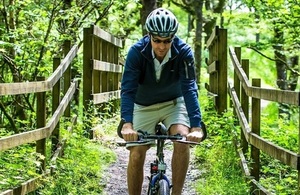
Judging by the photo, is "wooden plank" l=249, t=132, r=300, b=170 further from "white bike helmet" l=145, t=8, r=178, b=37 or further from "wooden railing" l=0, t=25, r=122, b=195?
"wooden railing" l=0, t=25, r=122, b=195

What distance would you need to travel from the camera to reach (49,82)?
5973mm

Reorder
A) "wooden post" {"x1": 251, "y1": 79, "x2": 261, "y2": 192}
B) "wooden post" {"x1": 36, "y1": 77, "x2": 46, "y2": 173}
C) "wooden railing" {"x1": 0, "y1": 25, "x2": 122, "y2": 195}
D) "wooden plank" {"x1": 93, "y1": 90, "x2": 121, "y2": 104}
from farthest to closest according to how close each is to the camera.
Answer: "wooden plank" {"x1": 93, "y1": 90, "x2": 121, "y2": 104} → "wooden post" {"x1": 251, "y1": 79, "x2": 261, "y2": 192} → "wooden post" {"x1": 36, "y1": 77, "x2": 46, "y2": 173} → "wooden railing" {"x1": 0, "y1": 25, "x2": 122, "y2": 195}

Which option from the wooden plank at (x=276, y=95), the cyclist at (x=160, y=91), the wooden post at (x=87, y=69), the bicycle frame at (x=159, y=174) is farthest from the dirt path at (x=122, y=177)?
the bicycle frame at (x=159, y=174)

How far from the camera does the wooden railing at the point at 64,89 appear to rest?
510 cm

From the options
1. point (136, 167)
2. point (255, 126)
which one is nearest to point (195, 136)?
point (136, 167)

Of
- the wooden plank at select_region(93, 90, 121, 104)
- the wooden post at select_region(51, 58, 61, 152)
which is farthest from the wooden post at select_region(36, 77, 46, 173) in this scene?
the wooden plank at select_region(93, 90, 121, 104)

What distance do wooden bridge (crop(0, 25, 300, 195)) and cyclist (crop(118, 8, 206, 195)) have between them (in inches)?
29.3

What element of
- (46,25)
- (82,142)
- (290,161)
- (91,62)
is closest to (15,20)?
(46,25)

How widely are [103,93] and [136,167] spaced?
5.81 metres

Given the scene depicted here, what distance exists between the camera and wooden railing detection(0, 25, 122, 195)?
16.7 ft

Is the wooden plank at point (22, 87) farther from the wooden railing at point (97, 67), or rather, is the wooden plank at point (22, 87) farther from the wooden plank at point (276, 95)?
the wooden railing at point (97, 67)

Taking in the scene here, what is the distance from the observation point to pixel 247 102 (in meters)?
7.01

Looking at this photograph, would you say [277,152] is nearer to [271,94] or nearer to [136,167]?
[271,94]

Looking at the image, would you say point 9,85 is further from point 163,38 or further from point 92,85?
point 92,85
